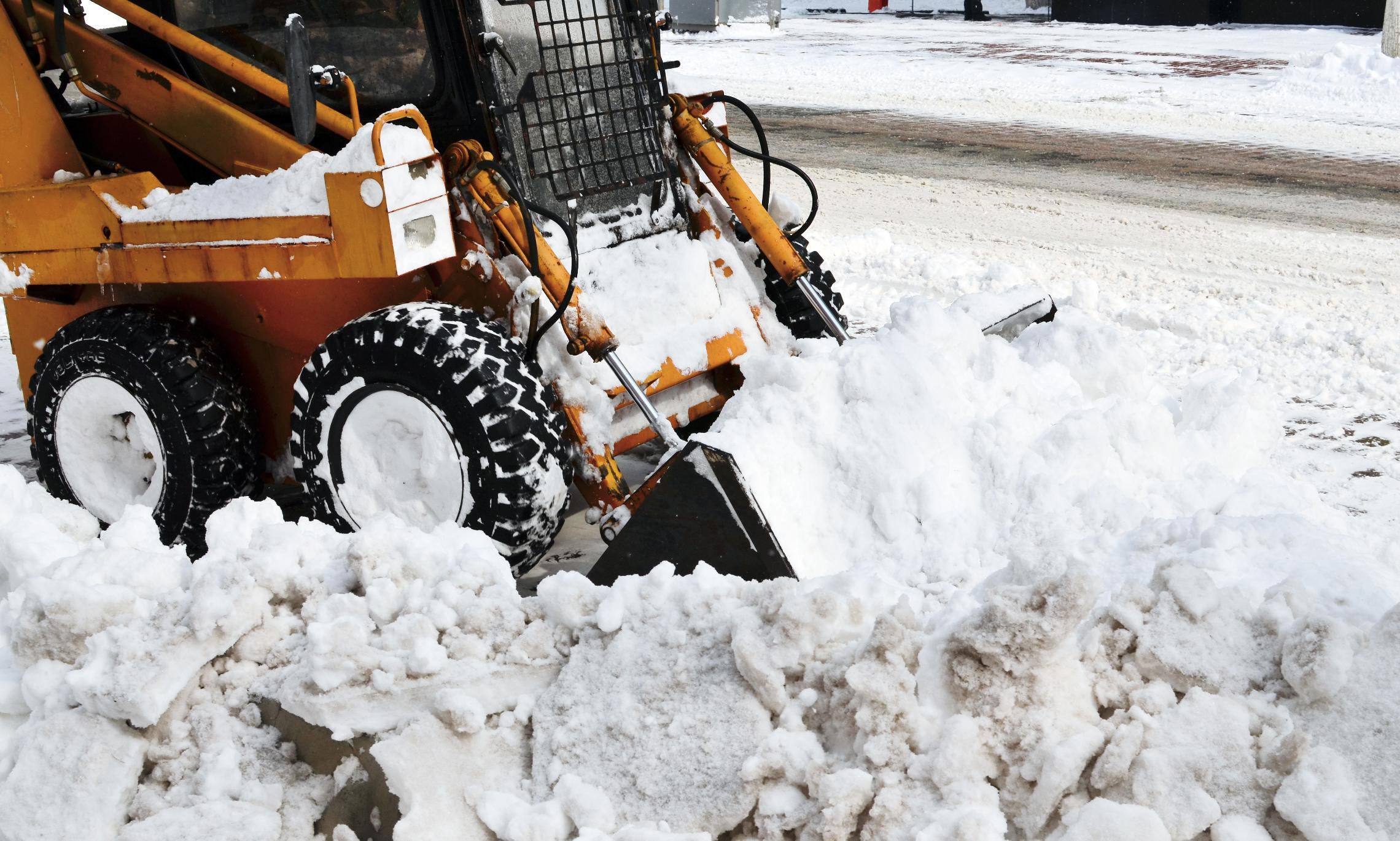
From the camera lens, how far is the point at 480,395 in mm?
3295

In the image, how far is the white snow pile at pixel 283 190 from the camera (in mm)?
3344

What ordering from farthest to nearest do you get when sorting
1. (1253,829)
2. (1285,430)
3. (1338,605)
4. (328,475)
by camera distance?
(1285,430) < (328,475) < (1338,605) < (1253,829)

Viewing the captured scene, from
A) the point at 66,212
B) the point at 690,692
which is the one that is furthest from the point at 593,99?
the point at 690,692

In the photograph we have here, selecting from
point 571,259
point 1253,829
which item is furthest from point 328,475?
point 1253,829

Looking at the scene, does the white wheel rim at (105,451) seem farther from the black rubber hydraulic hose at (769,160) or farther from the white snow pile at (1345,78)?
the white snow pile at (1345,78)

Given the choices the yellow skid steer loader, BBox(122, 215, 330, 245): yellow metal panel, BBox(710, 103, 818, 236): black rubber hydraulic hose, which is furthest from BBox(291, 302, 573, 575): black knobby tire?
BBox(710, 103, 818, 236): black rubber hydraulic hose

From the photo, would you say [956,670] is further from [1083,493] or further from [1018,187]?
[1018,187]

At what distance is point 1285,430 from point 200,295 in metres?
3.93

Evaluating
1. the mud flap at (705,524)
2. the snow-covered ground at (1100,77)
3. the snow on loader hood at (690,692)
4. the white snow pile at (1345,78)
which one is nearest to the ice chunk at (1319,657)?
the snow on loader hood at (690,692)

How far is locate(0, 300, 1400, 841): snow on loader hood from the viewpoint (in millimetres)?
2135

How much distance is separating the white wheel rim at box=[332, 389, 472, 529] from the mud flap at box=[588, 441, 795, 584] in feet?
1.85

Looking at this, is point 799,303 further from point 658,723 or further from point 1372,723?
point 1372,723

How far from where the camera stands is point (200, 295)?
416 cm

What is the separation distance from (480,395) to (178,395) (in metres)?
1.21
